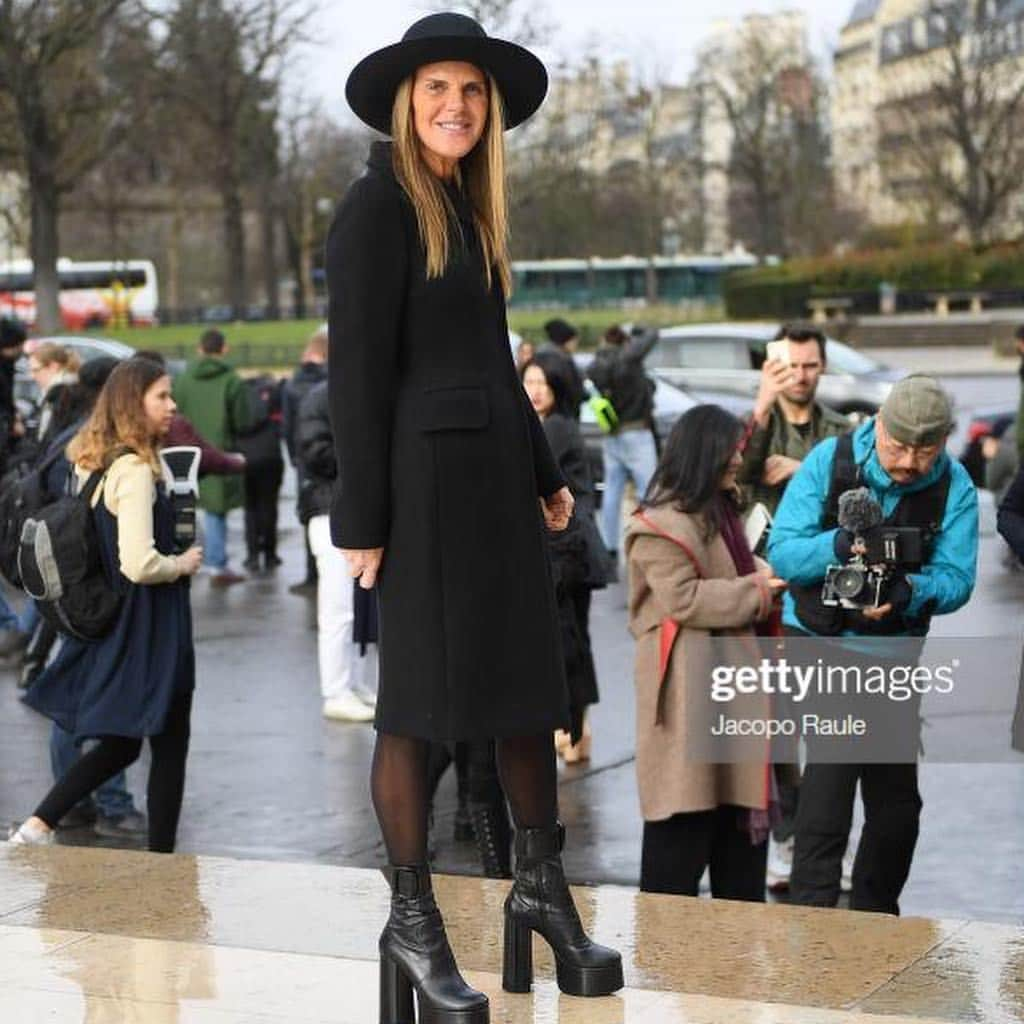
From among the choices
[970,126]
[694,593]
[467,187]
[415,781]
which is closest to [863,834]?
[694,593]

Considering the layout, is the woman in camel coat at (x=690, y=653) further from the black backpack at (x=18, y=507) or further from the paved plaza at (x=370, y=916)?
the black backpack at (x=18, y=507)

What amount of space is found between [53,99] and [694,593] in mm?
45416

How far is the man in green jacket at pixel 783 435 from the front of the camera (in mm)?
8180

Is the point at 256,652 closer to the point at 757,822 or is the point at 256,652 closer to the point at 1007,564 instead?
the point at 1007,564

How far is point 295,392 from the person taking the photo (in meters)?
17.7

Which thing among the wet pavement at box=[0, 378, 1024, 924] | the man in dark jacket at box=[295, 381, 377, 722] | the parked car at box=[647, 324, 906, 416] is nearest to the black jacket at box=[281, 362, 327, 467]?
the wet pavement at box=[0, 378, 1024, 924]

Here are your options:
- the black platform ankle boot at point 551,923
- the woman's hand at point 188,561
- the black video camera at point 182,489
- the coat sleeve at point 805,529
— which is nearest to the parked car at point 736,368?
the black video camera at point 182,489

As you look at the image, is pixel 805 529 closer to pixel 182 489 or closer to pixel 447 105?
pixel 447 105

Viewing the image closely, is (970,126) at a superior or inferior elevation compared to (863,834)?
superior

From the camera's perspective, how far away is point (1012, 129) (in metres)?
83.5

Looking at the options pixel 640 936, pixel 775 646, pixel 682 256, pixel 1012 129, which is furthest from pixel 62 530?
pixel 682 256

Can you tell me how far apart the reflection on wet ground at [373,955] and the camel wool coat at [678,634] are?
0.54 meters

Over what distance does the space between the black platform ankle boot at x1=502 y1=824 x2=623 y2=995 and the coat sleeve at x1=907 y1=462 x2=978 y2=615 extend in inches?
71.8

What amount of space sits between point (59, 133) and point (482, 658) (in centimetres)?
4706
